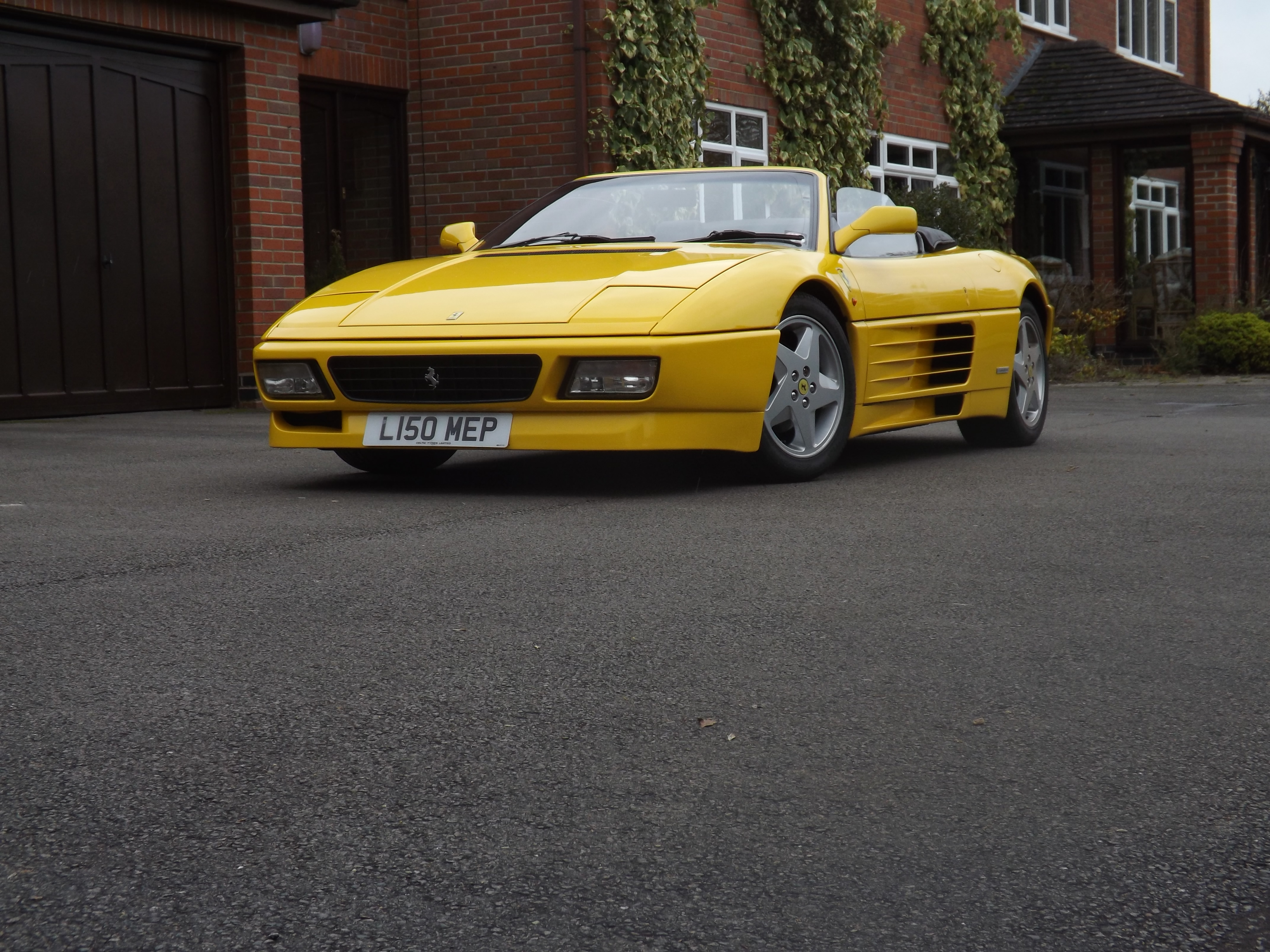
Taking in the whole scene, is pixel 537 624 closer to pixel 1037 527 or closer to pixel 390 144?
pixel 1037 527

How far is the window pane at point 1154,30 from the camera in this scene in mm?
26391

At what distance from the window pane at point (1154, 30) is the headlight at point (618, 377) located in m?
23.0

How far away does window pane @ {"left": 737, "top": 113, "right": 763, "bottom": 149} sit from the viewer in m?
15.9

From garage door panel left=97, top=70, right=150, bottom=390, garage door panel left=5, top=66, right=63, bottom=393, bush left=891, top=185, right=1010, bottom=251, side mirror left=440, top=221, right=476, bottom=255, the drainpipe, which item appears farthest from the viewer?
bush left=891, top=185, right=1010, bottom=251

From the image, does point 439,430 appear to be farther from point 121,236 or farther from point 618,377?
point 121,236

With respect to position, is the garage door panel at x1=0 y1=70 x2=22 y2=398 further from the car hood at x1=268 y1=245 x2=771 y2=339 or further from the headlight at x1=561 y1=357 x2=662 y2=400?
the headlight at x1=561 y1=357 x2=662 y2=400

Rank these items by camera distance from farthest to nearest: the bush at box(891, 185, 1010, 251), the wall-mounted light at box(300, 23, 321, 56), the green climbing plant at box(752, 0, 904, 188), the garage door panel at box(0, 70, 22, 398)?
the bush at box(891, 185, 1010, 251)
the green climbing plant at box(752, 0, 904, 188)
the wall-mounted light at box(300, 23, 321, 56)
the garage door panel at box(0, 70, 22, 398)

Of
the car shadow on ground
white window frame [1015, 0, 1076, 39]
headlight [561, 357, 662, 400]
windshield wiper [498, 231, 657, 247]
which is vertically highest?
white window frame [1015, 0, 1076, 39]

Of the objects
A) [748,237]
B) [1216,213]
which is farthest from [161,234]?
[1216,213]

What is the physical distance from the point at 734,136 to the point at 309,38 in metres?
4.40

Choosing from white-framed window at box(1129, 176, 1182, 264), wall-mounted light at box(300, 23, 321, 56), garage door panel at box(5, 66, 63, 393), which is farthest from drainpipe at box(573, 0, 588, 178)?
white-framed window at box(1129, 176, 1182, 264)

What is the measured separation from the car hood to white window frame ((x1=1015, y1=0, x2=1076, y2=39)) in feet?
53.2

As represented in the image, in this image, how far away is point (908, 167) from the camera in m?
18.6

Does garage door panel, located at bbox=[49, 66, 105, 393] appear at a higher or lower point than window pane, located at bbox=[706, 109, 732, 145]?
lower
